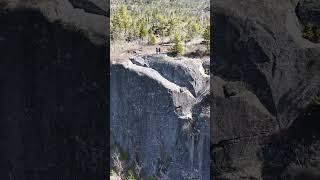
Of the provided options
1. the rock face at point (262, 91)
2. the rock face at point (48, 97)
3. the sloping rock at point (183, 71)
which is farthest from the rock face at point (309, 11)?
the sloping rock at point (183, 71)

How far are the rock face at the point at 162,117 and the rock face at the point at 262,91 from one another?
33.3 feet

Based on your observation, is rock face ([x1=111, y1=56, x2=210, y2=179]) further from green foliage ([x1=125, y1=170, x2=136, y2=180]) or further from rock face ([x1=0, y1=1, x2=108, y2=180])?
rock face ([x1=0, y1=1, x2=108, y2=180])

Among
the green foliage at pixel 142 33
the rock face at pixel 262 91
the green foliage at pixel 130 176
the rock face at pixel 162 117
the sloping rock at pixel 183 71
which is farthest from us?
the green foliage at pixel 142 33

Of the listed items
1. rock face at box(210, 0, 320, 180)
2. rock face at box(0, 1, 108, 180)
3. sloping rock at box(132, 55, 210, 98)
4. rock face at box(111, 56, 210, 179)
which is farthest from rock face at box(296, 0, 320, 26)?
sloping rock at box(132, 55, 210, 98)

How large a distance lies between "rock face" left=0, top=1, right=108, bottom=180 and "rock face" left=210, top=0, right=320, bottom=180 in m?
0.42

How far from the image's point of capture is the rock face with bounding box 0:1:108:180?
199 centimetres

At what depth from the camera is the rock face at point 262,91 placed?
6.33 ft

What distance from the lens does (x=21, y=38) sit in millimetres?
1992

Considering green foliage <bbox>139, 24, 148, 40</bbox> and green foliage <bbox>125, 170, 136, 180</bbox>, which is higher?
green foliage <bbox>139, 24, 148, 40</bbox>

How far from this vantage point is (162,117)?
1322 centimetres

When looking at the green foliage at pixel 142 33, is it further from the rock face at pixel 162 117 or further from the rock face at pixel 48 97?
the rock face at pixel 48 97

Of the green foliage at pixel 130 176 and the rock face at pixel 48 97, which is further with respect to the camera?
the green foliage at pixel 130 176

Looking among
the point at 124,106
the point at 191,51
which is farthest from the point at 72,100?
the point at 191,51

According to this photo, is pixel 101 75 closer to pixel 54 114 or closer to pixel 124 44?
pixel 54 114
